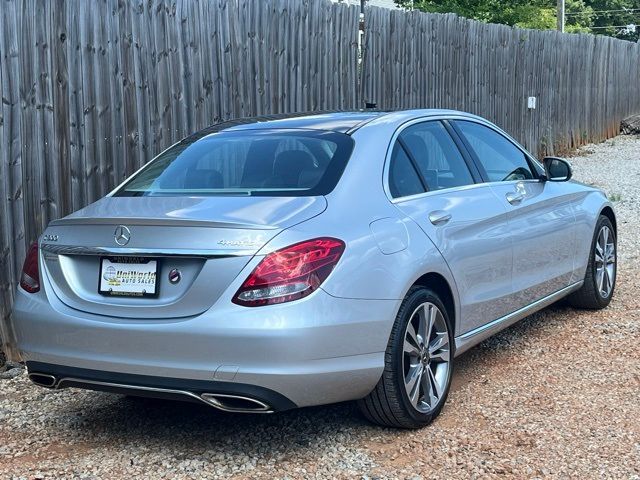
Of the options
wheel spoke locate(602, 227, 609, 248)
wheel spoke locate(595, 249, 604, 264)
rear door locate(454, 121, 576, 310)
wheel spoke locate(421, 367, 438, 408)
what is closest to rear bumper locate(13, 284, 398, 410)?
wheel spoke locate(421, 367, 438, 408)

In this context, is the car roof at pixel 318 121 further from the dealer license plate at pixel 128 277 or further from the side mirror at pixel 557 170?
the dealer license plate at pixel 128 277

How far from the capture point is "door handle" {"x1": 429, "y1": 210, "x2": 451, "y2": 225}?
480cm

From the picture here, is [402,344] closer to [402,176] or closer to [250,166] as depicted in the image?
[402,176]

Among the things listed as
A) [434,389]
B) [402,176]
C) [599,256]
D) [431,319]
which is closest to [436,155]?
[402,176]

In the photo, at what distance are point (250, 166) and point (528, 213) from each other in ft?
6.34

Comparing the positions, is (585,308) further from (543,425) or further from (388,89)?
(388,89)

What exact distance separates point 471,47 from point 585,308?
22.2 ft

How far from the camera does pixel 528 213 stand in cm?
581

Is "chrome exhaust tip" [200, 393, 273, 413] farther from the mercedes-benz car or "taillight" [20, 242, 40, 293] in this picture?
"taillight" [20, 242, 40, 293]

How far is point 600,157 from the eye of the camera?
710 inches

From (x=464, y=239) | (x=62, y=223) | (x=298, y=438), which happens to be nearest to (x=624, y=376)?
(x=464, y=239)

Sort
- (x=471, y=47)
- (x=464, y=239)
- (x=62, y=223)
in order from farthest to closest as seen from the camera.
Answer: (x=471, y=47) < (x=464, y=239) < (x=62, y=223)

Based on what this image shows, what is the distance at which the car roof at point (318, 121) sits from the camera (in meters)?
5.03

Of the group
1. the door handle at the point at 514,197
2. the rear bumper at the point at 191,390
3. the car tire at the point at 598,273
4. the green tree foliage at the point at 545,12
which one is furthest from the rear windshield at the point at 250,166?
the green tree foliage at the point at 545,12
